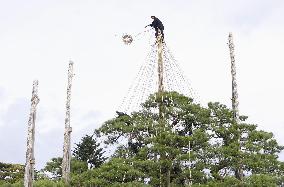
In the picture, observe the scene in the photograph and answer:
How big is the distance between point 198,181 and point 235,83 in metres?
6.94

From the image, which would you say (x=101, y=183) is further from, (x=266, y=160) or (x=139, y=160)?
(x=266, y=160)

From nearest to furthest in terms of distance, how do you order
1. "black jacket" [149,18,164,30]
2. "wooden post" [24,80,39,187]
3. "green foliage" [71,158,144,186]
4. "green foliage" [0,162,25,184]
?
1. "wooden post" [24,80,39,187]
2. "green foliage" [71,158,144,186]
3. "black jacket" [149,18,164,30]
4. "green foliage" [0,162,25,184]

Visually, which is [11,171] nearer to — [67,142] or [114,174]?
[67,142]

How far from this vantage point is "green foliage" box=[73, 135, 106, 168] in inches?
896

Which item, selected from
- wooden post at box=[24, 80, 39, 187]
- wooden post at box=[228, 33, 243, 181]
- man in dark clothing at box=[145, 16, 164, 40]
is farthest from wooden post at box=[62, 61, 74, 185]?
wooden post at box=[228, 33, 243, 181]

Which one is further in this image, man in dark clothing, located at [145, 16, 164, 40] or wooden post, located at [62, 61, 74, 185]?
wooden post, located at [62, 61, 74, 185]

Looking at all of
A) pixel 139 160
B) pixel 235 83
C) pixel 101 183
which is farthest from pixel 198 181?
pixel 235 83

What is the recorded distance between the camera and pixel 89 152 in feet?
75.6

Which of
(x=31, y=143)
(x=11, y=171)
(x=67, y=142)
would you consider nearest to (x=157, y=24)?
(x=67, y=142)

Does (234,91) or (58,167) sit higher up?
(234,91)

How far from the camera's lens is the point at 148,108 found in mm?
19156

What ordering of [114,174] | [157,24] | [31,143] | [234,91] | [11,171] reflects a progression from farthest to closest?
[11,171] → [234,91] → [157,24] → [114,174] → [31,143]

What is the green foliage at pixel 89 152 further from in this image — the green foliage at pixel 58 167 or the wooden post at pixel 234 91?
the wooden post at pixel 234 91

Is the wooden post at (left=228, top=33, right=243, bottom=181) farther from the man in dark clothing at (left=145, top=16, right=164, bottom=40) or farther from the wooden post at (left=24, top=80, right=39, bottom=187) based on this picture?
the wooden post at (left=24, top=80, right=39, bottom=187)
